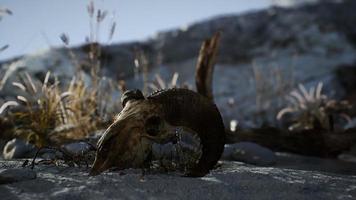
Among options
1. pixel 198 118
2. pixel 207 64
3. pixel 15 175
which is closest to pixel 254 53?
pixel 207 64

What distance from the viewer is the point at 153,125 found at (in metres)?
2.42

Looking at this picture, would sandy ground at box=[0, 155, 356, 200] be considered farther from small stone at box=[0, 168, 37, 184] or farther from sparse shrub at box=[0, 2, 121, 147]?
sparse shrub at box=[0, 2, 121, 147]

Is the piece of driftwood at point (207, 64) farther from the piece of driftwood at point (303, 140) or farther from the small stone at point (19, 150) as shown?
the small stone at point (19, 150)

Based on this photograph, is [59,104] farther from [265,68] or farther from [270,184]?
[265,68]

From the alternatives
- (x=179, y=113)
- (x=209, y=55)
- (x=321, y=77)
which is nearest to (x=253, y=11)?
(x=321, y=77)

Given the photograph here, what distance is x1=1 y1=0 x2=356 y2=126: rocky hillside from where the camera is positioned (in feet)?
33.2

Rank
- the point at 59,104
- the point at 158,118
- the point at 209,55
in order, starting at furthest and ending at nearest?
the point at 209,55
the point at 59,104
the point at 158,118

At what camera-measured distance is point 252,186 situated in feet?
7.50

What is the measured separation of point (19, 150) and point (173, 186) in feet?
6.13

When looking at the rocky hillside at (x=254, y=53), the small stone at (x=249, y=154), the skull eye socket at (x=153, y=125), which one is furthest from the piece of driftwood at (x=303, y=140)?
the rocky hillside at (x=254, y=53)

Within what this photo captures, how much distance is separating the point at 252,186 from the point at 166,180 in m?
0.45

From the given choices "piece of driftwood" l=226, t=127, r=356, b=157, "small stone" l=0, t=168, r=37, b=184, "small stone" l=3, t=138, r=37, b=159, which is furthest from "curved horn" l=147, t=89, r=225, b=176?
"piece of driftwood" l=226, t=127, r=356, b=157

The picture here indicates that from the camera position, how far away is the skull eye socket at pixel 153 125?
240 centimetres

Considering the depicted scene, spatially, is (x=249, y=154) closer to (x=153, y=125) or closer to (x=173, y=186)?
(x=153, y=125)
